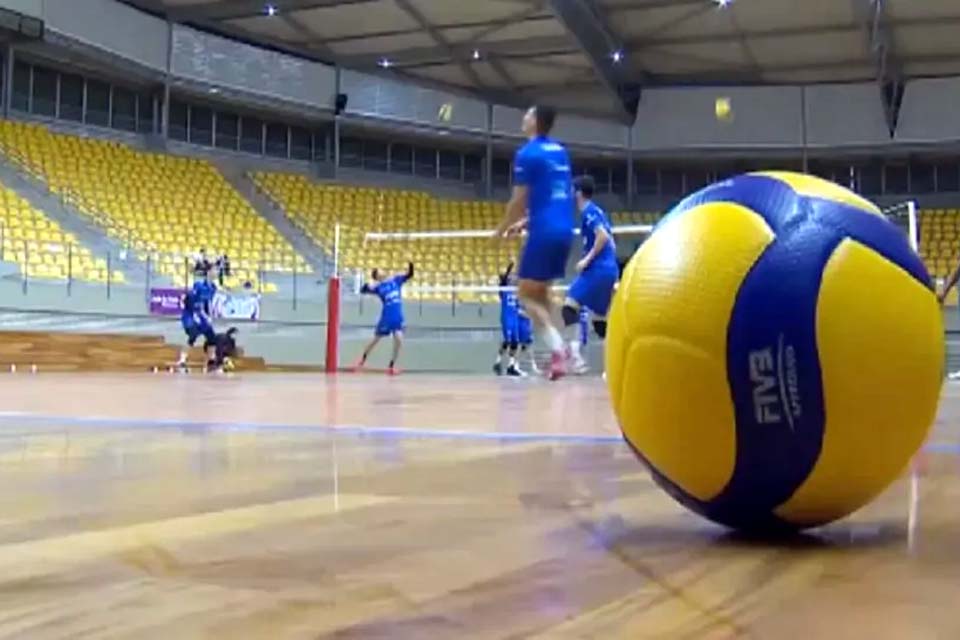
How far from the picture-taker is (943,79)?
2341 centimetres

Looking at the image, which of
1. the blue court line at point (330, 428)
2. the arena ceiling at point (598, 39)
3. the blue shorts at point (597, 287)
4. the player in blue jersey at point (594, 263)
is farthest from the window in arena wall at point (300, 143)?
the blue court line at point (330, 428)

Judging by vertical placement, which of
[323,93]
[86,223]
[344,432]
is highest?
[323,93]

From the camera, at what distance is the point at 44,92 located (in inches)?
737

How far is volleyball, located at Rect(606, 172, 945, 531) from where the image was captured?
1344 mm

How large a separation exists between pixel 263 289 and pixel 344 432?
15255 mm

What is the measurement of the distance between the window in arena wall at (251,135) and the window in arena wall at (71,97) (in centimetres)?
335

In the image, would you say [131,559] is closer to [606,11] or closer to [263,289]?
[263,289]

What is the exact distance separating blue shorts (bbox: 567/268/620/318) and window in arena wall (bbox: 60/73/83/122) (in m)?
14.0

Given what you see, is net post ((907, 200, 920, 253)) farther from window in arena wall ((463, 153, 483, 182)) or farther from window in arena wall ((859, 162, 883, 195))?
window in arena wall ((463, 153, 483, 182))

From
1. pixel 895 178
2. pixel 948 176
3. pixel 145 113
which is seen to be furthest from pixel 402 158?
pixel 948 176

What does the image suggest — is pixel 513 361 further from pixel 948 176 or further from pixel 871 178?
pixel 948 176

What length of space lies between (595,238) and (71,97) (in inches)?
558

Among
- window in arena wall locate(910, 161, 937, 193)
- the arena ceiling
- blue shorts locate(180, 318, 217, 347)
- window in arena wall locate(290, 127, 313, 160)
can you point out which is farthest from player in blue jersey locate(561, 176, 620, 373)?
window in arena wall locate(910, 161, 937, 193)

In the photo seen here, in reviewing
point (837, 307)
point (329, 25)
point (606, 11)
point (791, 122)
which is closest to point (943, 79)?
point (791, 122)
